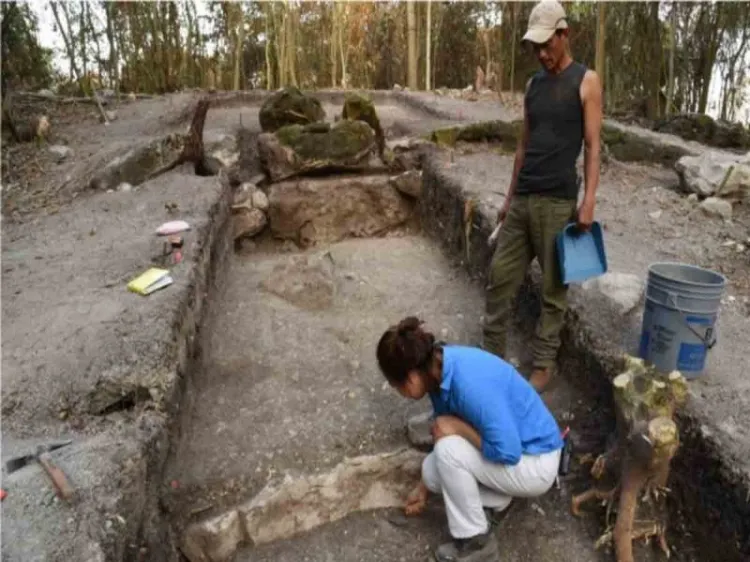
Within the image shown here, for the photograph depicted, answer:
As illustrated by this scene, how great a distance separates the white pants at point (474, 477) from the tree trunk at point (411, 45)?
996 cm

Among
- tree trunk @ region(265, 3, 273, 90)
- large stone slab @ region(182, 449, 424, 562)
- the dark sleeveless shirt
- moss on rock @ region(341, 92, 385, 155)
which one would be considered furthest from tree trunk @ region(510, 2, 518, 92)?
large stone slab @ region(182, 449, 424, 562)

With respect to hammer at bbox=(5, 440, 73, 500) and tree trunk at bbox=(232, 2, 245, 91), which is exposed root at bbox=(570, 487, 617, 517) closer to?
hammer at bbox=(5, 440, 73, 500)

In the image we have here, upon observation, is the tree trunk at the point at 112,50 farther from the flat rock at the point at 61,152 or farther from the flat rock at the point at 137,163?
the flat rock at the point at 137,163

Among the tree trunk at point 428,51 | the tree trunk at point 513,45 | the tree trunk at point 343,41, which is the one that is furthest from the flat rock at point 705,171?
the tree trunk at point 343,41

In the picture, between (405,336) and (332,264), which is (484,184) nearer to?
(332,264)

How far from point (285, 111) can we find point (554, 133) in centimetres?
428

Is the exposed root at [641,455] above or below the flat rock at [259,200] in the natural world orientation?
below

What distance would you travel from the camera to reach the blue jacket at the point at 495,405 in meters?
2.00

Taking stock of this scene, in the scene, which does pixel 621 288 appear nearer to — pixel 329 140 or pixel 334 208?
pixel 334 208

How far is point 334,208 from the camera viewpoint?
579cm

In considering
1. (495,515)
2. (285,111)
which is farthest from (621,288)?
(285,111)

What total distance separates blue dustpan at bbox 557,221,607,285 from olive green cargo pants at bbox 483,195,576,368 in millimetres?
60

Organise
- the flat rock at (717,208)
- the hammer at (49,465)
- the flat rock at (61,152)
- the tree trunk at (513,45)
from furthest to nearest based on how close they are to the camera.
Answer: the tree trunk at (513,45), the flat rock at (61,152), the flat rock at (717,208), the hammer at (49,465)

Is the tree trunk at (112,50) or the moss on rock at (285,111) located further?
the tree trunk at (112,50)
